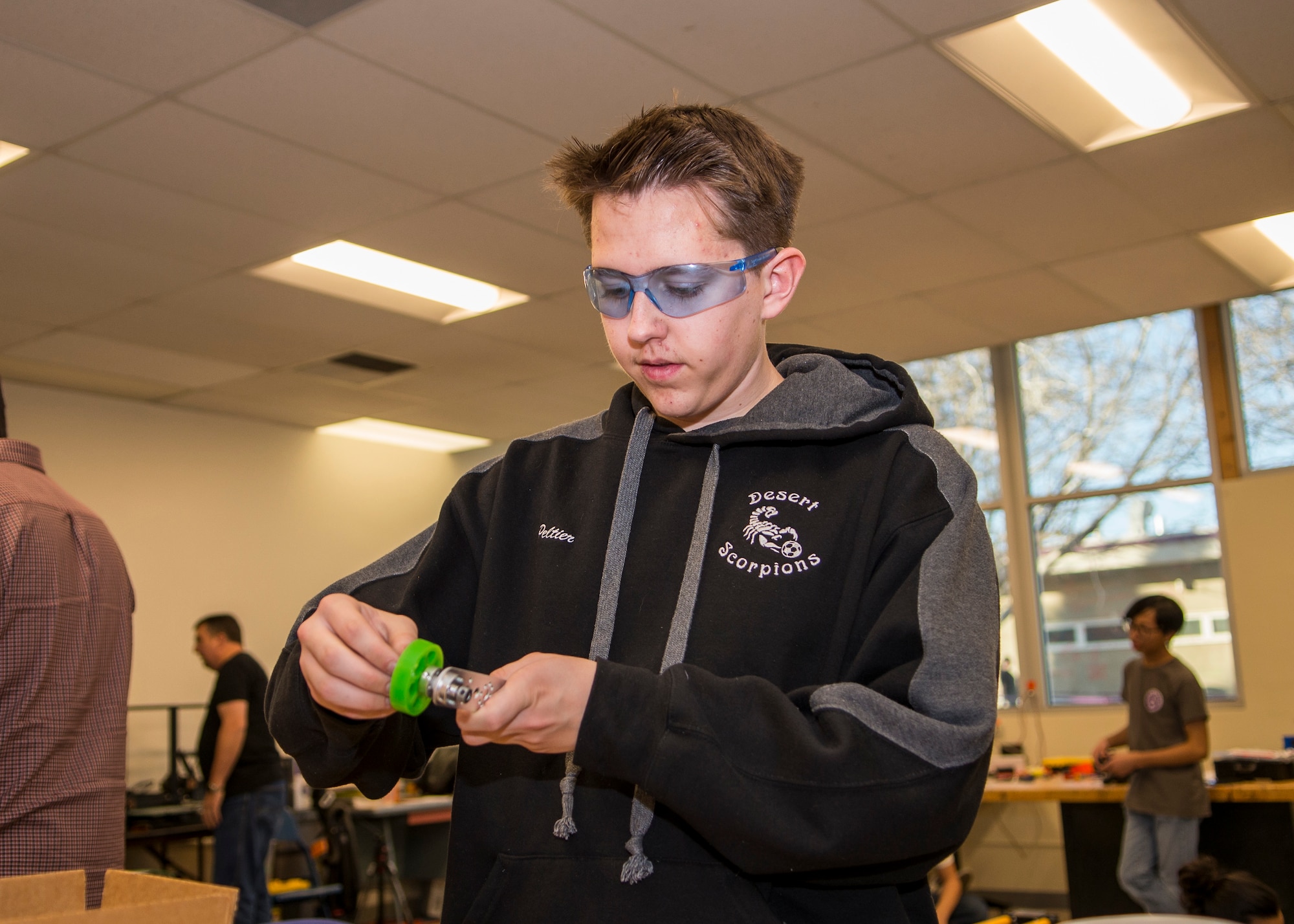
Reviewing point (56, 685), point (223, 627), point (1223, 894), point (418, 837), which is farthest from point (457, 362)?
point (56, 685)

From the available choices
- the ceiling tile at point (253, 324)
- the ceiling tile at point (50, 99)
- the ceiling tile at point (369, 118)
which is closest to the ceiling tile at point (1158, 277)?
the ceiling tile at point (369, 118)

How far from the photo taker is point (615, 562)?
106 centimetres

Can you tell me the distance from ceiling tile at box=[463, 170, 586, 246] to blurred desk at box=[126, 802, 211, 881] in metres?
3.59

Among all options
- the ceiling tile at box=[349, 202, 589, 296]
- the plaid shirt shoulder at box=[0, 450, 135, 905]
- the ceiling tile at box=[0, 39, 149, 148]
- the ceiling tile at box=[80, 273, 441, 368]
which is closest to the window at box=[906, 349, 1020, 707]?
the ceiling tile at box=[349, 202, 589, 296]

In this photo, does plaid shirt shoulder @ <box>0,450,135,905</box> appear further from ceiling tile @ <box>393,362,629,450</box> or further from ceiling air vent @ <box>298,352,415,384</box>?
ceiling tile @ <box>393,362,629,450</box>

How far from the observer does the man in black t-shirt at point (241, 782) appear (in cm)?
511

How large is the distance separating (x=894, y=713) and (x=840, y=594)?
18 centimetres

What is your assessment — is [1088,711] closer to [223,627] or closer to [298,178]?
[223,627]

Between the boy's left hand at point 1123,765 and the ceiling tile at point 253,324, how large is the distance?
3.91m

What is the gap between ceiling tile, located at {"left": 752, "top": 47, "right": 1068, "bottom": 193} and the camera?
11.6ft

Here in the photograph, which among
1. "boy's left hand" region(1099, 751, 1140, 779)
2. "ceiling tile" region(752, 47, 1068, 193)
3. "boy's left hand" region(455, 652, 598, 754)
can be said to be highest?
"ceiling tile" region(752, 47, 1068, 193)

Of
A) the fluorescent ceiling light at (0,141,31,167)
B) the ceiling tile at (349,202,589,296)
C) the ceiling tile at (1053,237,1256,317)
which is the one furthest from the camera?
the ceiling tile at (1053,237,1256,317)

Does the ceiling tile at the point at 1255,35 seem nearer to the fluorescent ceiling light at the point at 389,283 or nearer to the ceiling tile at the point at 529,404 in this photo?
Answer: the fluorescent ceiling light at the point at 389,283

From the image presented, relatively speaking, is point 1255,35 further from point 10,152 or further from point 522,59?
point 10,152
